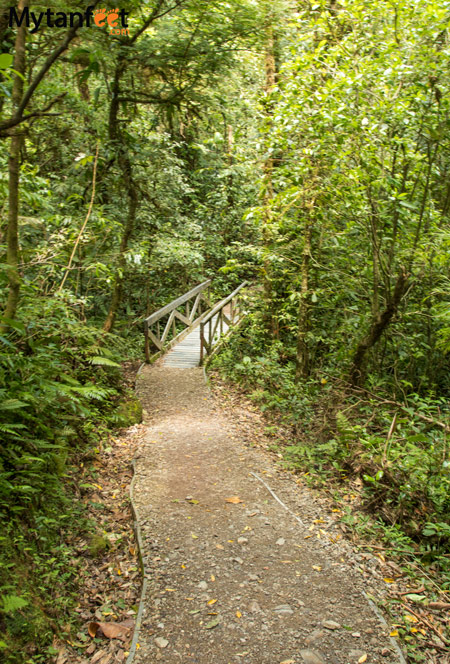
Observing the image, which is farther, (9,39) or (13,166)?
(9,39)

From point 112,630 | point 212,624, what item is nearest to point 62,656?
point 112,630

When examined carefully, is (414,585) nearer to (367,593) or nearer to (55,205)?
(367,593)

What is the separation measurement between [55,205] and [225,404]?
4.34 meters

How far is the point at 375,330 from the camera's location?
217 inches

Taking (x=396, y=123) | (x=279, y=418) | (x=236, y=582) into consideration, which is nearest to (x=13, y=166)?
(x=236, y=582)

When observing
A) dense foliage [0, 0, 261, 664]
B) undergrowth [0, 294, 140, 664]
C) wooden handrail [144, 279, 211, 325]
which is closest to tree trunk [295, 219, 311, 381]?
dense foliage [0, 0, 261, 664]

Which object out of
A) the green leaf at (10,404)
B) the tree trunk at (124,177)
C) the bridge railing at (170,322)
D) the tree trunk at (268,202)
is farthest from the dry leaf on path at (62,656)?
the bridge railing at (170,322)

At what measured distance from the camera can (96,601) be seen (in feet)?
10.4

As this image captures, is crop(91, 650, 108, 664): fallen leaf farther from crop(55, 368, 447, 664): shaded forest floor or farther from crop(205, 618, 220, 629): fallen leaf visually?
crop(205, 618, 220, 629): fallen leaf

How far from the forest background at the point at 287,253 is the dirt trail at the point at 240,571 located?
62 centimetres

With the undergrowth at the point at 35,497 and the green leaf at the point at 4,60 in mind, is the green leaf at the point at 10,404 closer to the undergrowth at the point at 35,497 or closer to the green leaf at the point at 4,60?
the undergrowth at the point at 35,497

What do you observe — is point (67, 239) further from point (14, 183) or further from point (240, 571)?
point (240, 571)

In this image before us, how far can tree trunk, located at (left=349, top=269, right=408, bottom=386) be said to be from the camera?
491cm

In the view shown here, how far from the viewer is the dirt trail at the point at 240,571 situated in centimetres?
287
